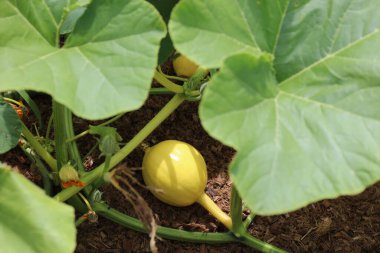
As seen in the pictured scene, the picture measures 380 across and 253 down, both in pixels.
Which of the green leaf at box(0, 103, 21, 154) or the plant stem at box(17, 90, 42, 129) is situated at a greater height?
the green leaf at box(0, 103, 21, 154)

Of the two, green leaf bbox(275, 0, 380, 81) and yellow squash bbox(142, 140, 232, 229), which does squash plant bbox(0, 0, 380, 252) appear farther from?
yellow squash bbox(142, 140, 232, 229)

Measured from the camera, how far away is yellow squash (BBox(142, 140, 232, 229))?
1.84m

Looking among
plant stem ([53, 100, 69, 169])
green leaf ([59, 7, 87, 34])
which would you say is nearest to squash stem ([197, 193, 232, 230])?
plant stem ([53, 100, 69, 169])

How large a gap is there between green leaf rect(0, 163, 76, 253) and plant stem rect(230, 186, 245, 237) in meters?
0.53

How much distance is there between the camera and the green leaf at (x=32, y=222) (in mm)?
1387

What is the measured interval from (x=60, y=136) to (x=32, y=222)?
0.40 meters

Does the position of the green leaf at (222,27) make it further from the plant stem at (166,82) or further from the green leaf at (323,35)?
the plant stem at (166,82)

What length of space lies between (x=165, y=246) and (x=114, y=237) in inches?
6.7

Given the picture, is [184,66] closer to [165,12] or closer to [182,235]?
[165,12]

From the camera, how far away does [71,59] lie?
1.43m

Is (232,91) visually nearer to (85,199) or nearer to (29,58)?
(29,58)

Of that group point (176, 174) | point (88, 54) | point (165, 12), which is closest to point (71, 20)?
point (88, 54)

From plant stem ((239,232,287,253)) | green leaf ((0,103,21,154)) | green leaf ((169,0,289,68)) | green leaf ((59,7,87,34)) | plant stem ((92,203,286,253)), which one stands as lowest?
plant stem ((239,232,287,253))

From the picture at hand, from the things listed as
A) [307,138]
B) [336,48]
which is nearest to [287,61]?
[336,48]
